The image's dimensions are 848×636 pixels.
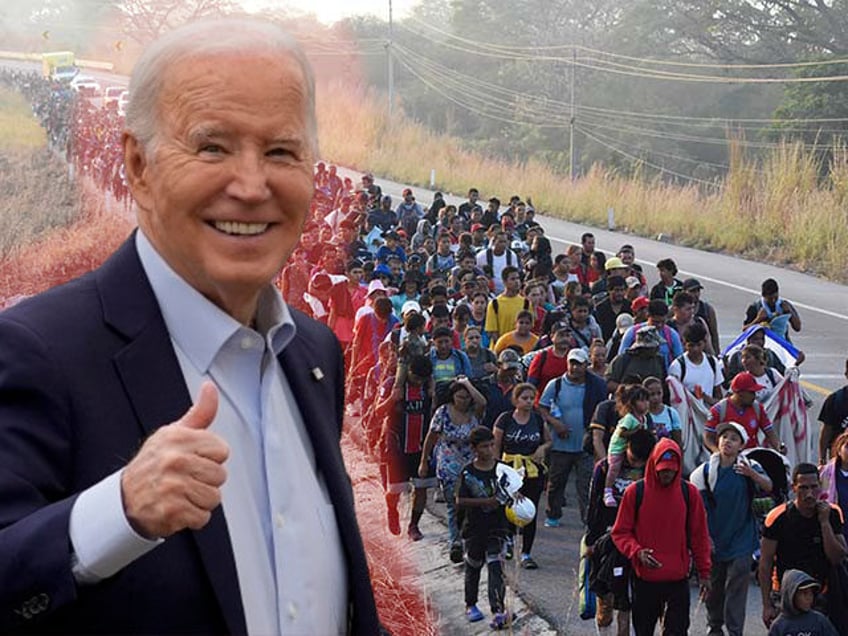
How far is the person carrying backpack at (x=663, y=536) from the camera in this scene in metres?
6.51

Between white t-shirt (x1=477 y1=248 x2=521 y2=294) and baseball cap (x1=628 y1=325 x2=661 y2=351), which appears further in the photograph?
white t-shirt (x1=477 y1=248 x2=521 y2=294)

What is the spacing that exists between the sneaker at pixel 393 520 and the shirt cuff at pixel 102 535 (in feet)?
24.0

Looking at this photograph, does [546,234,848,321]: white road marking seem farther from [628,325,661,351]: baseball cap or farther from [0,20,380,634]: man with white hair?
[0,20,380,634]: man with white hair

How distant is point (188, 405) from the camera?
1.51 m

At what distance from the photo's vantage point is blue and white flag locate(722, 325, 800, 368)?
32.8 feet

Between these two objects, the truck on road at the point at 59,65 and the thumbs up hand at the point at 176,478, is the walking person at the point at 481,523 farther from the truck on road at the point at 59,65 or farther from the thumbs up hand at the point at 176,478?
the truck on road at the point at 59,65

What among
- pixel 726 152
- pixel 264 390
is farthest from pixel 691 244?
pixel 264 390

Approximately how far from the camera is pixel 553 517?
9.25 metres

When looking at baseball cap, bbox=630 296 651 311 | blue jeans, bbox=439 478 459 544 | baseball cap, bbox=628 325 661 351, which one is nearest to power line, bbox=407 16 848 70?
baseball cap, bbox=630 296 651 311

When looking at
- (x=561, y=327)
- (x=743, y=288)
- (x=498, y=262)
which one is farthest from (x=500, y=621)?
(x=743, y=288)

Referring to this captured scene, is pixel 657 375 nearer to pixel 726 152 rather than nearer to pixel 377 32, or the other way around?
pixel 726 152

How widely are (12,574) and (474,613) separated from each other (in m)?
6.48

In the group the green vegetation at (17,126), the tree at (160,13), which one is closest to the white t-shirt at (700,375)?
the tree at (160,13)

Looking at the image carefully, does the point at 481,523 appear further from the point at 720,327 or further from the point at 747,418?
the point at 720,327
